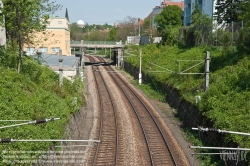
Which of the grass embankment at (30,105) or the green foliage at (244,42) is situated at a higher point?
the green foliage at (244,42)

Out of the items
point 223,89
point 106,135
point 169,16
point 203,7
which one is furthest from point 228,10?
point 106,135

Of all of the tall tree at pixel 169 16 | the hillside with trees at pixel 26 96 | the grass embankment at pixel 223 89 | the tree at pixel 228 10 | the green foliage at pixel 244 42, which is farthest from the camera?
the tall tree at pixel 169 16

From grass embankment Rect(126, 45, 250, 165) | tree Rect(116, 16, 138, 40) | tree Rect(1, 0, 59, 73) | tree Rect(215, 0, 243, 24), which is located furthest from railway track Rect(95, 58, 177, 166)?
tree Rect(116, 16, 138, 40)

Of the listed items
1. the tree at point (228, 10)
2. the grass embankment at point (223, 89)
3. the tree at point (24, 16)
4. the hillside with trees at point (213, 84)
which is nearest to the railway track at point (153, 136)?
the hillside with trees at point (213, 84)

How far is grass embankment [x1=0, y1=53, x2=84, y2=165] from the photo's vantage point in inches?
510

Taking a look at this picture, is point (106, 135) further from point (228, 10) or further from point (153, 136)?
point (228, 10)

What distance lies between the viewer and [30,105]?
1636cm

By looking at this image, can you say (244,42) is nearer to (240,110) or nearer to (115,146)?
(240,110)

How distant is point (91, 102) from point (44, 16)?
1203 cm

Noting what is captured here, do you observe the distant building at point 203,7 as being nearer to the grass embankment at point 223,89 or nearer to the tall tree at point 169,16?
the tall tree at point 169,16

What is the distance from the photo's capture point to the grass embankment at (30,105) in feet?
42.5

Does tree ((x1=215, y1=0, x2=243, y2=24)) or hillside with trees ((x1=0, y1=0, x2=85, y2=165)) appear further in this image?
tree ((x1=215, y1=0, x2=243, y2=24))

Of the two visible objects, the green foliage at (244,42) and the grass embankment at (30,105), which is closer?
the grass embankment at (30,105)

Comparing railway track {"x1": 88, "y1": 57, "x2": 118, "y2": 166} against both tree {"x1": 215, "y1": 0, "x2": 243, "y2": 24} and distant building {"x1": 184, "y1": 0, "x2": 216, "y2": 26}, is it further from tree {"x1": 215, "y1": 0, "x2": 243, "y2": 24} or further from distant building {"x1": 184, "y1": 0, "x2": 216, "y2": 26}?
distant building {"x1": 184, "y1": 0, "x2": 216, "y2": 26}
